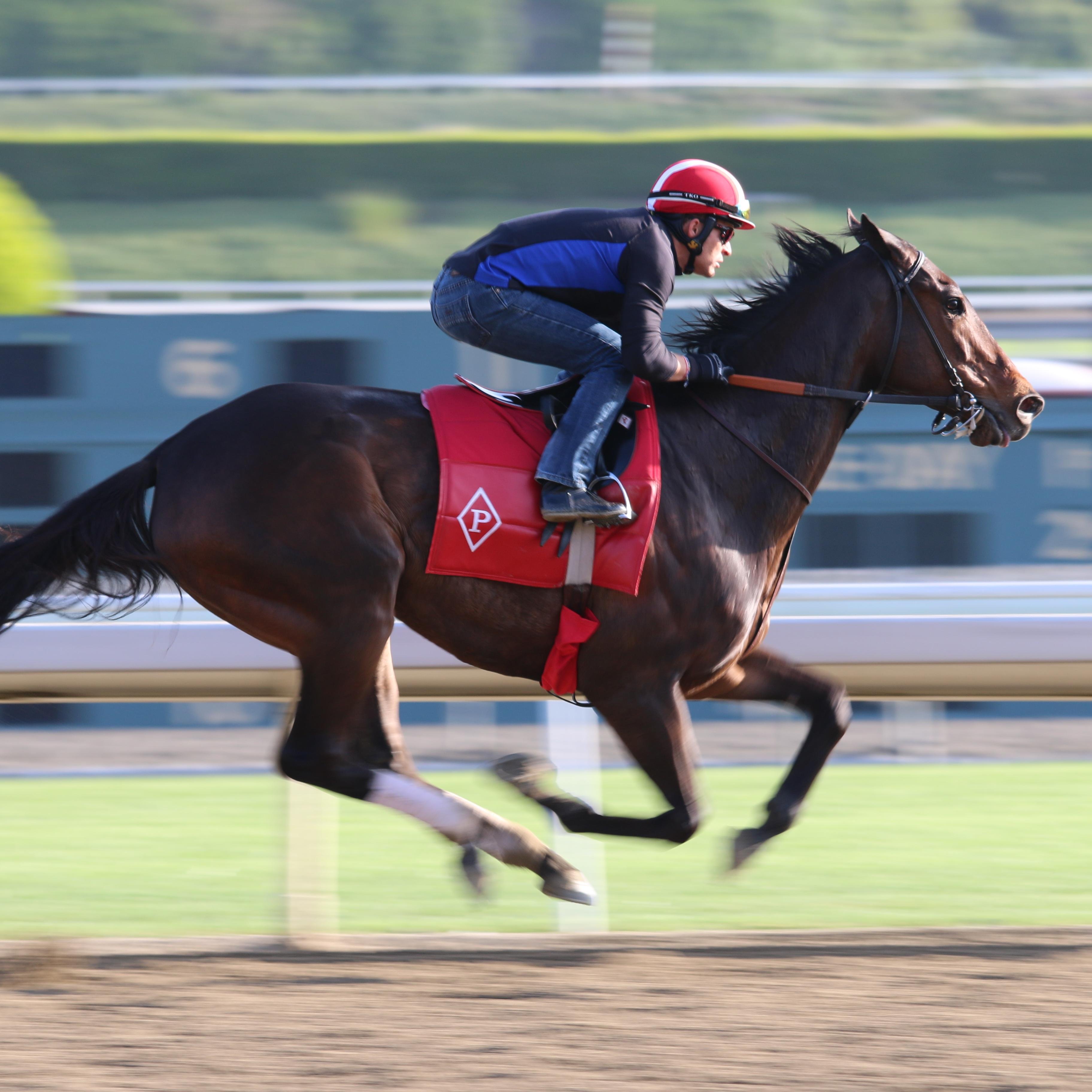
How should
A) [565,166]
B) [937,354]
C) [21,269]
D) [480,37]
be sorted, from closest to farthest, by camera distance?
[937,354] → [21,269] → [565,166] → [480,37]

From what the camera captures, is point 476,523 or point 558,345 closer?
point 476,523

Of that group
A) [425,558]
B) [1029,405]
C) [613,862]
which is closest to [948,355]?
[1029,405]

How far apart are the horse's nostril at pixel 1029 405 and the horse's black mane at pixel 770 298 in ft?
2.34

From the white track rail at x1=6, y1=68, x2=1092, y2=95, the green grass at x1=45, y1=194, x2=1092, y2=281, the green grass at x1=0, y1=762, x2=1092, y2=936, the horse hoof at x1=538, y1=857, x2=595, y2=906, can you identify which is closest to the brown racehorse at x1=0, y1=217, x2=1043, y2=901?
the horse hoof at x1=538, y1=857, x2=595, y2=906

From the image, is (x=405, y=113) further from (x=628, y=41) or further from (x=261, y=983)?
(x=261, y=983)

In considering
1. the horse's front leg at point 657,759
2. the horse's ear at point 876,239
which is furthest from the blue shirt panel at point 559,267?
the horse's front leg at point 657,759

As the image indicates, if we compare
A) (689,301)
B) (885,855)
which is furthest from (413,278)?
(885,855)

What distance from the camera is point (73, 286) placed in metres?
17.2

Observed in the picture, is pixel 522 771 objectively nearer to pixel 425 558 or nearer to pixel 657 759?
pixel 657 759

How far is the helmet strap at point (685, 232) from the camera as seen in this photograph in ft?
15.6

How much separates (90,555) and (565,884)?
1634 millimetres

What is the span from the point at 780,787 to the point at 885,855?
171 cm

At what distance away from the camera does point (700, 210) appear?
471 cm

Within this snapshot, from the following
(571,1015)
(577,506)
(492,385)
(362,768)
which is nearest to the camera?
(571,1015)
